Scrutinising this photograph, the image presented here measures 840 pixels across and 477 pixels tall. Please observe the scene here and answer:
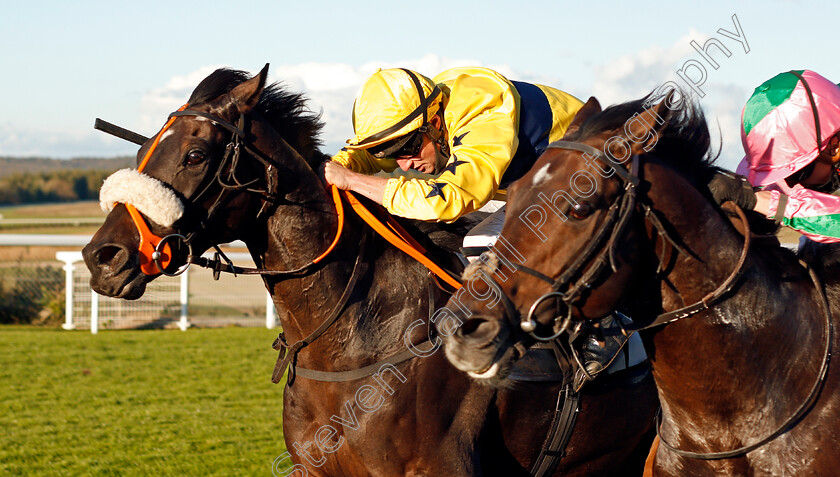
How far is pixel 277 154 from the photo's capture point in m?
3.17

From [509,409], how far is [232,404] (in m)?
4.91

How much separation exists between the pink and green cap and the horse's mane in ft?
5.37

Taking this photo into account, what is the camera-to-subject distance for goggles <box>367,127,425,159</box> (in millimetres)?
3287

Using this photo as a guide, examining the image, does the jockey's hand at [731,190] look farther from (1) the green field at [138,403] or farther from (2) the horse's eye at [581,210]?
(1) the green field at [138,403]

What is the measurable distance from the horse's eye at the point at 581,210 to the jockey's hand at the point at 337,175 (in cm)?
123

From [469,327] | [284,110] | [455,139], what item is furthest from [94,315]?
[469,327]

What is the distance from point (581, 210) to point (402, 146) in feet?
4.13

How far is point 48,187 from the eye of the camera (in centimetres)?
5297

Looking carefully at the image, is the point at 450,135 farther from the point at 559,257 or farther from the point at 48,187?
the point at 48,187

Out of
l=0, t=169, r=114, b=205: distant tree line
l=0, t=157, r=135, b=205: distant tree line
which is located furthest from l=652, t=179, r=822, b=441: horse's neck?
l=0, t=169, r=114, b=205: distant tree line

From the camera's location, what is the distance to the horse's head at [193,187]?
9.61 feet

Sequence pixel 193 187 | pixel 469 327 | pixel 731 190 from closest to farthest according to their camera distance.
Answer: pixel 469 327 < pixel 731 190 < pixel 193 187

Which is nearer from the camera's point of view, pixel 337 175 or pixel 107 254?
pixel 107 254

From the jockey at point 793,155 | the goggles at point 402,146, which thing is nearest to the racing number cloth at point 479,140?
the goggles at point 402,146
